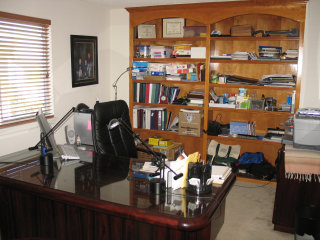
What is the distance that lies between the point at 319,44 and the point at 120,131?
8.70 feet

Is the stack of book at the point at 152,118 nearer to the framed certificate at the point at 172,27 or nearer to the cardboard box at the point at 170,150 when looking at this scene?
the cardboard box at the point at 170,150

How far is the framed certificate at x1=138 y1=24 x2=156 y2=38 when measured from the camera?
4.77 m

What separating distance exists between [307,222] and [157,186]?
158 centimetres

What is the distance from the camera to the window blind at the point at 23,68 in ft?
10.8

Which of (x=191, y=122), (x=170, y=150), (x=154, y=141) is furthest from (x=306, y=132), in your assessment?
(x=154, y=141)

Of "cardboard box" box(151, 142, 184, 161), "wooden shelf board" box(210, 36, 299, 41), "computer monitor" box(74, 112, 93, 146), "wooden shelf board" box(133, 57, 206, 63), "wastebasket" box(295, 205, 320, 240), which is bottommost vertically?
"wastebasket" box(295, 205, 320, 240)

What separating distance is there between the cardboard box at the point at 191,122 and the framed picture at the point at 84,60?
1.35m

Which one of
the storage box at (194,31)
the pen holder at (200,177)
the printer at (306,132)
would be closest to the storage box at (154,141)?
the storage box at (194,31)

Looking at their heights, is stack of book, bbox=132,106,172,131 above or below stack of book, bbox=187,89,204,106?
below

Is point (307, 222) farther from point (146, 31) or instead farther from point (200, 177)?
point (146, 31)

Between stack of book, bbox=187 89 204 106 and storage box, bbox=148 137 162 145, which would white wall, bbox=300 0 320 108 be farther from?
storage box, bbox=148 137 162 145

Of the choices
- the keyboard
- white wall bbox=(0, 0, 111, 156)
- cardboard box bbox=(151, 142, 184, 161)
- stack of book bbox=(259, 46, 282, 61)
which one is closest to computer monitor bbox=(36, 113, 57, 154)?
the keyboard

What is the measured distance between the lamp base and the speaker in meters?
1.69

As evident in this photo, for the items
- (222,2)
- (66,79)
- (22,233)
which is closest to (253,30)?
(222,2)
